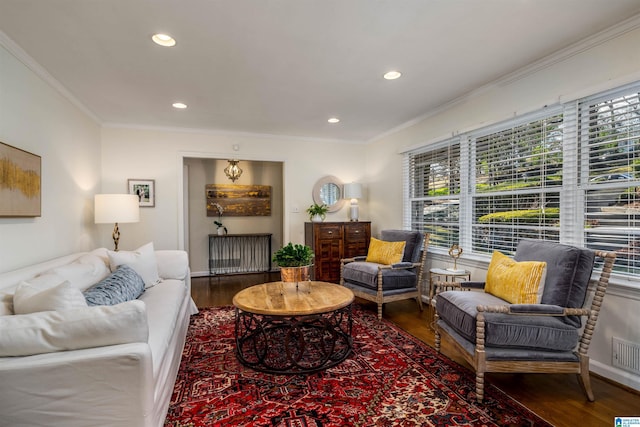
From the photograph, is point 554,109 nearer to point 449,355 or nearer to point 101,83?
point 449,355

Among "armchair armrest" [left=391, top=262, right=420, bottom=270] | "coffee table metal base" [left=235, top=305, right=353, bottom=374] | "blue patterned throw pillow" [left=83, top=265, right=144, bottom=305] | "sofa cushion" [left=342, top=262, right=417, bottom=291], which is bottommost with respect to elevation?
"coffee table metal base" [left=235, top=305, right=353, bottom=374]

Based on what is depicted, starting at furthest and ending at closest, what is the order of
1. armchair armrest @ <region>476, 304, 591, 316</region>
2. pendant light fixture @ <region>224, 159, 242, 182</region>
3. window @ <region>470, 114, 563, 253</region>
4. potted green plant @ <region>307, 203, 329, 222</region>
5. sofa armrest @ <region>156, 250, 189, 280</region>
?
pendant light fixture @ <region>224, 159, 242, 182</region> < potted green plant @ <region>307, 203, 329, 222</region> < sofa armrest @ <region>156, 250, 189, 280</region> < window @ <region>470, 114, 563, 253</region> < armchair armrest @ <region>476, 304, 591, 316</region>

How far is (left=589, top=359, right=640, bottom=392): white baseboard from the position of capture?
6.89 ft

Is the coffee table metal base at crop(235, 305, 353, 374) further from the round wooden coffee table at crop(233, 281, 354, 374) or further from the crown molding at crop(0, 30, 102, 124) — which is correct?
the crown molding at crop(0, 30, 102, 124)

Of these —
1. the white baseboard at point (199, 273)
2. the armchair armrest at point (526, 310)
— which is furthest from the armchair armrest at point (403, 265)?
the white baseboard at point (199, 273)

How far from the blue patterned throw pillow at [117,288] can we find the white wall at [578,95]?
332 centimetres

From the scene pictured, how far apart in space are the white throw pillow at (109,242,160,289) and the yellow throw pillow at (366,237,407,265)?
2.52 m

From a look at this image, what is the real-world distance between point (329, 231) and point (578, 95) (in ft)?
10.6

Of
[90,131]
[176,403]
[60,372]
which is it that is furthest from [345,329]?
[90,131]

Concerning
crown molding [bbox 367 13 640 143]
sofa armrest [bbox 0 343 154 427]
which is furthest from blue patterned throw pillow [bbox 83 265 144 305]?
crown molding [bbox 367 13 640 143]

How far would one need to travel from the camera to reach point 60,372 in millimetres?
1267

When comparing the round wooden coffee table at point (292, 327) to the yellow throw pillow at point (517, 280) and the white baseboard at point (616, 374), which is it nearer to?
the yellow throw pillow at point (517, 280)

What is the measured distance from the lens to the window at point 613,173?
7.11 feet

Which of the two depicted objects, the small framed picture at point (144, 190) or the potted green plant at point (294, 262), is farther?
the small framed picture at point (144, 190)
